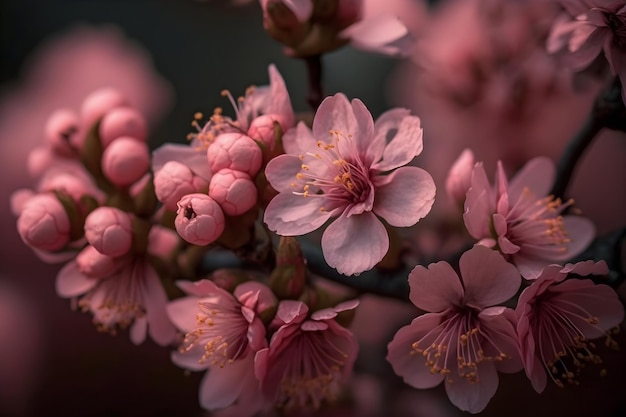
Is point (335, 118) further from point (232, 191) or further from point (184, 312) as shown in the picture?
point (184, 312)

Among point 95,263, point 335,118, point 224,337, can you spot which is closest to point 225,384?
point 224,337

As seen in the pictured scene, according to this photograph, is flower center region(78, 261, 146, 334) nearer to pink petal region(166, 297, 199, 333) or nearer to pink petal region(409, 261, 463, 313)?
pink petal region(166, 297, 199, 333)

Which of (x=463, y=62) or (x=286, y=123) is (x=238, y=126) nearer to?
(x=286, y=123)

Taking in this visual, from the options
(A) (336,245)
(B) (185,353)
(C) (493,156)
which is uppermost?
(A) (336,245)

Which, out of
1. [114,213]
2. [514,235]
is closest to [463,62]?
[514,235]

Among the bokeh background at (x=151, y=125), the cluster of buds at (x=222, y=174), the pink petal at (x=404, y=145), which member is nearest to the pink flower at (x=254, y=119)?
the cluster of buds at (x=222, y=174)

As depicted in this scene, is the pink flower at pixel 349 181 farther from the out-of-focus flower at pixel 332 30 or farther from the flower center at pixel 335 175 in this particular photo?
the out-of-focus flower at pixel 332 30
